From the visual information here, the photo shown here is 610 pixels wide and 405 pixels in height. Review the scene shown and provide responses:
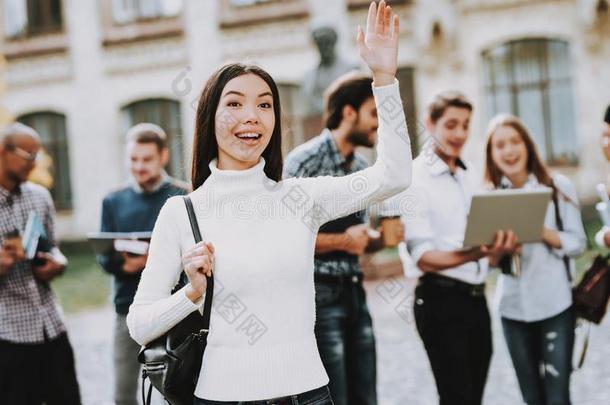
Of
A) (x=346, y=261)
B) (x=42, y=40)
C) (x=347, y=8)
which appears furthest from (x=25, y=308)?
(x=42, y=40)

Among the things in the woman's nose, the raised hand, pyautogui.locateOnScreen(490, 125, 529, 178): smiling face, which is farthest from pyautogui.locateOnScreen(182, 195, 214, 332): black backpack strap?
pyautogui.locateOnScreen(490, 125, 529, 178): smiling face

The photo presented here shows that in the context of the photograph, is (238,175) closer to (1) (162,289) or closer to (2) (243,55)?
(1) (162,289)

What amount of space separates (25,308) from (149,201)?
37.0 inches

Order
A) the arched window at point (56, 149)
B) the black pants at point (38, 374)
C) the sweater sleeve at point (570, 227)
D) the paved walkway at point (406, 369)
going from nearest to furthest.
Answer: the black pants at point (38, 374) → the sweater sleeve at point (570, 227) → the paved walkway at point (406, 369) → the arched window at point (56, 149)

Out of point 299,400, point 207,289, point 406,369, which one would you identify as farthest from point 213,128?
point 406,369

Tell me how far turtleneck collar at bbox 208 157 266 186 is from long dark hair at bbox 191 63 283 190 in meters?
0.07

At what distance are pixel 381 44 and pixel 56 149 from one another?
18.2 meters

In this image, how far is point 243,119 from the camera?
2.17 metres

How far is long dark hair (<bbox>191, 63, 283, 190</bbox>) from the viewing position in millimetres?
2211

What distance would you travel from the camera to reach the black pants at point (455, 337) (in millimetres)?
3775

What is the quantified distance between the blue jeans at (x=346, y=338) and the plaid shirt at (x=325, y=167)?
1.9 inches

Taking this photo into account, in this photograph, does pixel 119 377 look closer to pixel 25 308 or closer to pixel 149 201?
pixel 25 308

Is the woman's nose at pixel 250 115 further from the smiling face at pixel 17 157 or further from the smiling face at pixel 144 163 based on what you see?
the smiling face at pixel 144 163

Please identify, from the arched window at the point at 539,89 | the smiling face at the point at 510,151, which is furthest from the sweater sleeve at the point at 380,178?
the arched window at the point at 539,89
